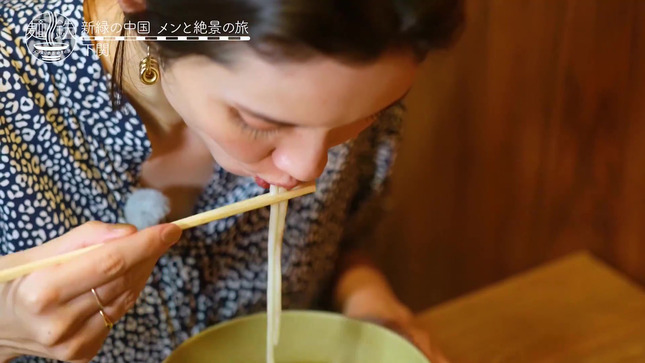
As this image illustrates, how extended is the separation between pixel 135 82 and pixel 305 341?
344mm

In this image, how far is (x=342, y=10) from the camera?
1.80 feet

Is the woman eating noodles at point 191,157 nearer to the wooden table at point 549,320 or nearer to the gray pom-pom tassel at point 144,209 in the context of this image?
the gray pom-pom tassel at point 144,209

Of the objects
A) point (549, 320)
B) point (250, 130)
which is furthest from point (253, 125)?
point (549, 320)

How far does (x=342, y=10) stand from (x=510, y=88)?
0.94m

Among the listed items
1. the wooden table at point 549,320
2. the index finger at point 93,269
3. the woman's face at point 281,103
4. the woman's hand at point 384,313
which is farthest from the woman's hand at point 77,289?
the wooden table at point 549,320

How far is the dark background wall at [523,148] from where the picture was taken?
125cm

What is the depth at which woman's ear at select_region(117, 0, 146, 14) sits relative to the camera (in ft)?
2.11

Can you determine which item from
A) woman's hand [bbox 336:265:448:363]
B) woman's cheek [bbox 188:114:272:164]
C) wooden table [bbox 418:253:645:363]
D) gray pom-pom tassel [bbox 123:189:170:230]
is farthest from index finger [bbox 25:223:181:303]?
wooden table [bbox 418:253:645:363]

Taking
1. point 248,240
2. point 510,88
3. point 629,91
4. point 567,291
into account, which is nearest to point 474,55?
point 510,88

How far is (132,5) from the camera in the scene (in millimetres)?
657

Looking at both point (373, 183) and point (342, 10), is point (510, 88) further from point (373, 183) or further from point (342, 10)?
point (342, 10)

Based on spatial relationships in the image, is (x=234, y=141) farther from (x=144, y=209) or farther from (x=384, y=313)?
(x=384, y=313)

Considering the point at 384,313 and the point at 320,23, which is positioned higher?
the point at 320,23

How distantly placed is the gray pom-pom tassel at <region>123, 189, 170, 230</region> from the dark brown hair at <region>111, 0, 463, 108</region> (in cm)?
28
